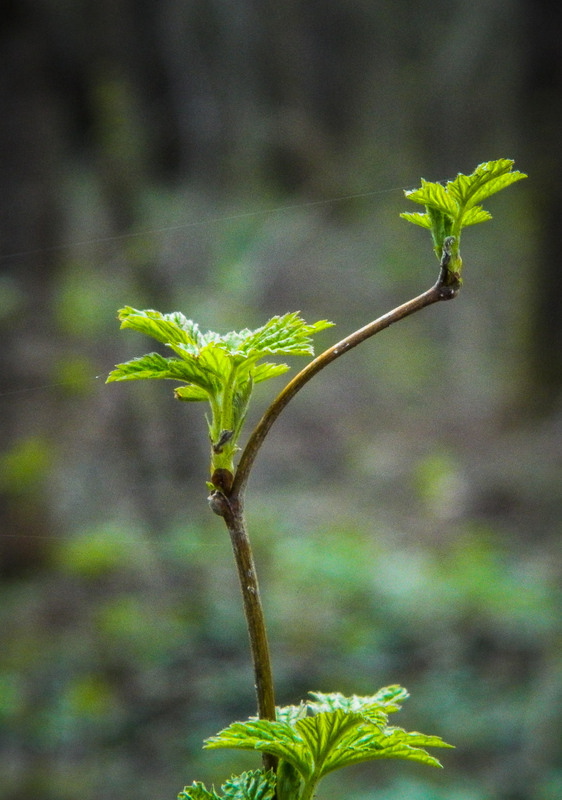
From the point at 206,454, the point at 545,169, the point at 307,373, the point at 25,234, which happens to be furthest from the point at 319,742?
the point at 545,169

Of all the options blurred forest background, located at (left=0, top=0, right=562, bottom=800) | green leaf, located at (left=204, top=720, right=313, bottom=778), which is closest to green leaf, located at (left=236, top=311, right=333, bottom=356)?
green leaf, located at (left=204, top=720, right=313, bottom=778)

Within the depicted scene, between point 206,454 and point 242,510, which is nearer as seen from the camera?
point 242,510

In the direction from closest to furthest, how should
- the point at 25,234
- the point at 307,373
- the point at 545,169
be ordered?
the point at 307,373 < the point at 25,234 < the point at 545,169

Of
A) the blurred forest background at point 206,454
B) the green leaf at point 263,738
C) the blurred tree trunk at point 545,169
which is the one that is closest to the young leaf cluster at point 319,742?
the green leaf at point 263,738

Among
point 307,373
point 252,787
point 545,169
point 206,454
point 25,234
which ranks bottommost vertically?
point 252,787

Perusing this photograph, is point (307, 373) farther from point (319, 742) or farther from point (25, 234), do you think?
point (25, 234)

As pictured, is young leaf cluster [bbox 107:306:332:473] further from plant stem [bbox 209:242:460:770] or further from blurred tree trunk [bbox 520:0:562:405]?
blurred tree trunk [bbox 520:0:562:405]
